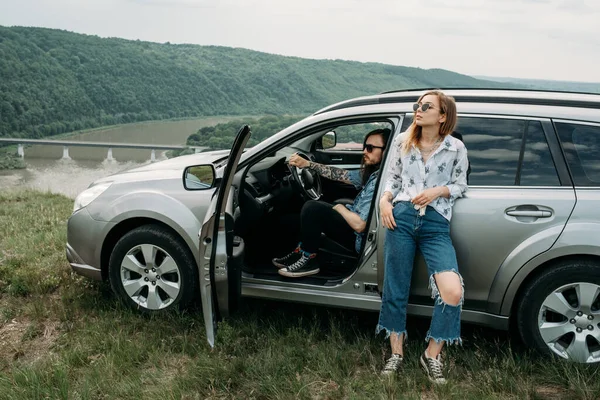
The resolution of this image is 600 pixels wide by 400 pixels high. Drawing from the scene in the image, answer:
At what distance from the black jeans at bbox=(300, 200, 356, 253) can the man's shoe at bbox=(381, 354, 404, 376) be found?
864 mm

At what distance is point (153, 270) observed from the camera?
4145mm

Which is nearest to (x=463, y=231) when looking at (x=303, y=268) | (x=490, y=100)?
(x=490, y=100)

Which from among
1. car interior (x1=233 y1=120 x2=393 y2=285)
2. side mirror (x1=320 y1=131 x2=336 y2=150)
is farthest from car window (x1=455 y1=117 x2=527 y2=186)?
side mirror (x1=320 y1=131 x2=336 y2=150)

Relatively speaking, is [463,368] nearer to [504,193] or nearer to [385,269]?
[385,269]

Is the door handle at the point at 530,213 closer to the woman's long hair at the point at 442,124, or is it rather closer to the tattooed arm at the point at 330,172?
the woman's long hair at the point at 442,124

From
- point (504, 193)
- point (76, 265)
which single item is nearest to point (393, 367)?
point (504, 193)

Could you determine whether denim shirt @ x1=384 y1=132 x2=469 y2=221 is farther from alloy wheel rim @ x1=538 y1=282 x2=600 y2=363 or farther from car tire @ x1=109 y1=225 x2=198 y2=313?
car tire @ x1=109 y1=225 x2=198 y2=313

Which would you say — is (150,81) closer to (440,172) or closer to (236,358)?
(236,358)

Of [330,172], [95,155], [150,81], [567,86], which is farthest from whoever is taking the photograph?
[150,81]

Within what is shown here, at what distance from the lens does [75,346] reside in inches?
153

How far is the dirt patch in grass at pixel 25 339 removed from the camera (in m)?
4.00

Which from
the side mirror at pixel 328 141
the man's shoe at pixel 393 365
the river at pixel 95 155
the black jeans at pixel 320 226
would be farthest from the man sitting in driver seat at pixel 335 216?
the river at pixel 95 155

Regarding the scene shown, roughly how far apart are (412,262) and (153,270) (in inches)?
72.5

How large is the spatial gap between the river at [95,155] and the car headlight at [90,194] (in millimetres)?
57063
